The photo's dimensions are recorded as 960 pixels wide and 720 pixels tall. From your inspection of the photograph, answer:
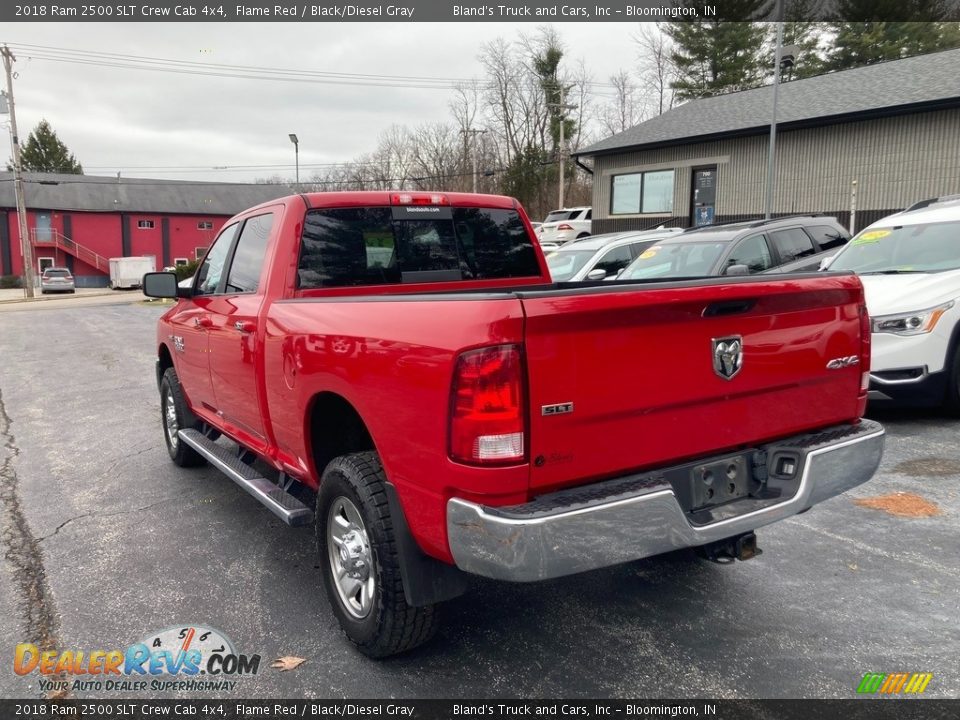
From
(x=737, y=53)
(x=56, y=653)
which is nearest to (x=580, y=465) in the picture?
(x=56, y=653)

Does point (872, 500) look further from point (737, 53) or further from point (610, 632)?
point (737, 53)

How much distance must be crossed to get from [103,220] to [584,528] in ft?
208

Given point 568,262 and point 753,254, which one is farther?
point 568,262

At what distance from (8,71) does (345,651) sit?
4681cm

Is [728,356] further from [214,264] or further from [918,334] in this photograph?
[918,334]

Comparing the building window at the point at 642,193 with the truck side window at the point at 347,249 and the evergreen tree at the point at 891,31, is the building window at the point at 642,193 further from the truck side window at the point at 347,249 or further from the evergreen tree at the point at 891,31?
the truck side window at the point at 347,249

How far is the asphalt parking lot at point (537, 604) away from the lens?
296cm

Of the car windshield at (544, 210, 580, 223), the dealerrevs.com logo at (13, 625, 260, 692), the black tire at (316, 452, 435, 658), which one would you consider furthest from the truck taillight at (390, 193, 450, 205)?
the car windshield at (544, 210, 580, 223)

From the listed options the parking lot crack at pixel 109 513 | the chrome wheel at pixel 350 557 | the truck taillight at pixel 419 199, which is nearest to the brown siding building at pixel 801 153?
the truck taillight at pixel 419 199

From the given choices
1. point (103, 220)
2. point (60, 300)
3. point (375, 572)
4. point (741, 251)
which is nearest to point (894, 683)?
point (375, 572)

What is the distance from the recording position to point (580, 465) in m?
2.52

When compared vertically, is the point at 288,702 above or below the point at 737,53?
below

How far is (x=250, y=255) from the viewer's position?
14.6ft

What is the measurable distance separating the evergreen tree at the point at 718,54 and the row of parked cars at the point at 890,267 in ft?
106
